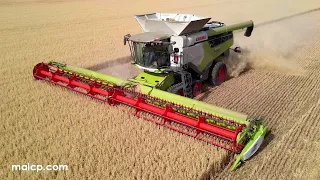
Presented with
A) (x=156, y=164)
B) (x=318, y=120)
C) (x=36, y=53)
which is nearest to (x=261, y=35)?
(x=318, y=120)

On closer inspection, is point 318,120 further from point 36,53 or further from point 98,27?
point 98,27

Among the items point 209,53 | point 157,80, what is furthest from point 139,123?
point 209,53

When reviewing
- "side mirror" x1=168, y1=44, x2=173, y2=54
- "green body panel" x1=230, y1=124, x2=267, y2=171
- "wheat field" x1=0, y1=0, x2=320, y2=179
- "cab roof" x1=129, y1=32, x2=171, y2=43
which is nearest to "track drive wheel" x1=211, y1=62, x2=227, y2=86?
"wheat field" x1=0, y1=0, x2=320, y2=179

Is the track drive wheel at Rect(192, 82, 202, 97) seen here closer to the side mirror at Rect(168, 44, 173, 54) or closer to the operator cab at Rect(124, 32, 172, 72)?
the operator cab at Rect(124, 32, 172, 72)

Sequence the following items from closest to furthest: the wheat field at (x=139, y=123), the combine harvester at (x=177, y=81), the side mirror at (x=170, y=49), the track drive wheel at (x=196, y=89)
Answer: the wheat field at (x=139, y=123) → the combine harvester at (x=177, y=81) → the side mirror at (x=170, y=49) → the track drive wheel at (x=196, y=89)

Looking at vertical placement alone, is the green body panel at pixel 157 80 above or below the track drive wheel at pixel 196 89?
above

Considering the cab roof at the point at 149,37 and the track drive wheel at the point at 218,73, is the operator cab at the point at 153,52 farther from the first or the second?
the track drive wheel at the point at 218,73

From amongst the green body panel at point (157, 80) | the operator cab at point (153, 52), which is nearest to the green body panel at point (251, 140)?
the green body panel at point (157, 80)

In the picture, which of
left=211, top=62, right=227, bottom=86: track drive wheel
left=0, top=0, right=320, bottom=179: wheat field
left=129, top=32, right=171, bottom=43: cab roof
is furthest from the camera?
left=211, top=62, right=227, bottom=86: track drive wheel
